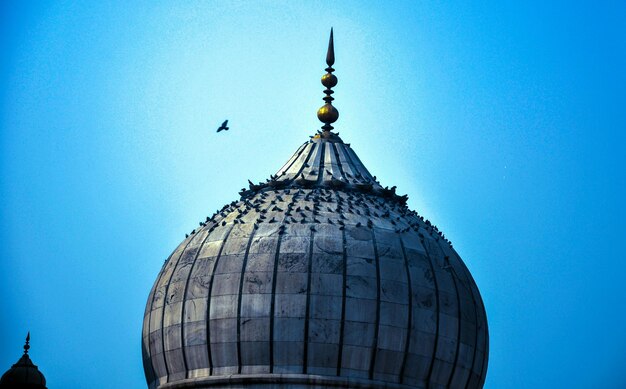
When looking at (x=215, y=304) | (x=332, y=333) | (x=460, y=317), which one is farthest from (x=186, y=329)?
(x=460, y=317)

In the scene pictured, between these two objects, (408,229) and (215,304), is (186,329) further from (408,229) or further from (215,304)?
(408,229)

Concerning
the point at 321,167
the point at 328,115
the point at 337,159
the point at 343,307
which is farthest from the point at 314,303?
the point at 328,115

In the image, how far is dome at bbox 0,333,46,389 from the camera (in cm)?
5662

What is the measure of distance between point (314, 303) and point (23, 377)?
19.6 meters

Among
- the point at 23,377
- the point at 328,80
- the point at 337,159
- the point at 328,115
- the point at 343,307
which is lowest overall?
the point at 343,307

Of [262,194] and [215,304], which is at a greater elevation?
[262,194]

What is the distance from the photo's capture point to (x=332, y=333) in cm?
3991

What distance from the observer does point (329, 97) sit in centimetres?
4688

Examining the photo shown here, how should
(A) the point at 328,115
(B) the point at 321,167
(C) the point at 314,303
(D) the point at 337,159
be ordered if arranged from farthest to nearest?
(A) the point at 328,115 → (D) the point at 337,159 → (B) the point at 321,167 → (C) the point at 314,303

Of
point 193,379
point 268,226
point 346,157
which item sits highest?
point 346,157

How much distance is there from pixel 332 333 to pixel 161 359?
4618 mm

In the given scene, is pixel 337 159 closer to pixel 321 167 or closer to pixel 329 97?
pixel 321 167

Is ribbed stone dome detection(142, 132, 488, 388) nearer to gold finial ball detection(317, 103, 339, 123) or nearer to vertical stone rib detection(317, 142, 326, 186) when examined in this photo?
vertical stone rib detection(317, 142, 326, 186)

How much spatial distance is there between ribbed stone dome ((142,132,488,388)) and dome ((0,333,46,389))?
1489 centimetres
